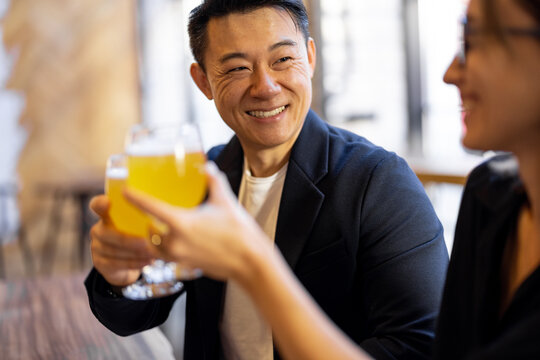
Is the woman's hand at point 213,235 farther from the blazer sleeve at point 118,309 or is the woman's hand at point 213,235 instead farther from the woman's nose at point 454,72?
the blazer sleeve at point 118,309

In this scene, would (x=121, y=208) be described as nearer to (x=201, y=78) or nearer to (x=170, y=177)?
(x=170, y=177)

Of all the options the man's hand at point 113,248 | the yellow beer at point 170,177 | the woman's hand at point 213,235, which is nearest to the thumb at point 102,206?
the man's hand at point 113,248

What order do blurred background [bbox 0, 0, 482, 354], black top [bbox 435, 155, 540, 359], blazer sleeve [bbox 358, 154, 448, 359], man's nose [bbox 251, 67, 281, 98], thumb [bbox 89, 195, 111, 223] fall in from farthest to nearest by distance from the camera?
blurred background [bbox 0, 0, 482, 354] < man's nose [bbox 251, 67, 281, 98] < blazer sleeve [bbox 358, 154, 448, 359] < thumb [bbox 89, 195, 111, 223] < black top [bbox 435, 155, 540, 359]

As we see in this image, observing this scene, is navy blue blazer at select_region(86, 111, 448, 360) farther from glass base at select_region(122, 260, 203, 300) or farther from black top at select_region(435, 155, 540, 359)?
glass base at select_region(122, 260, 203, 300)

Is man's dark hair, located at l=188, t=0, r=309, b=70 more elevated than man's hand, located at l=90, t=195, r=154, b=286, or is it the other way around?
man's dark hair, located at l=188, t=0, r=309, b=70

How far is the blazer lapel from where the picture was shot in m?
1.32

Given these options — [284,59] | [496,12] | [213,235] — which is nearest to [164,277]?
[213,235]

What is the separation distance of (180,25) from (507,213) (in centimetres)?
758

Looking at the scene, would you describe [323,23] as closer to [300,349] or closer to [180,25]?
[180,25]

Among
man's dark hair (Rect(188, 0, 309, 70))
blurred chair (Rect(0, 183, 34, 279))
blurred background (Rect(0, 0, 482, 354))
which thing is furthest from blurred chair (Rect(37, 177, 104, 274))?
man's dark hair (Rect(188, 0, 309, 70))

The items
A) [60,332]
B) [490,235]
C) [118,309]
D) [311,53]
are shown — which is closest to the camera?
[490,235]

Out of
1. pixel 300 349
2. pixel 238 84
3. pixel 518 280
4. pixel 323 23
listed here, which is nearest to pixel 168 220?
pixel 300 349

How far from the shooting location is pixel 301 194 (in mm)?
1359

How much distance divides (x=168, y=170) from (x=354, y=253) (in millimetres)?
567
